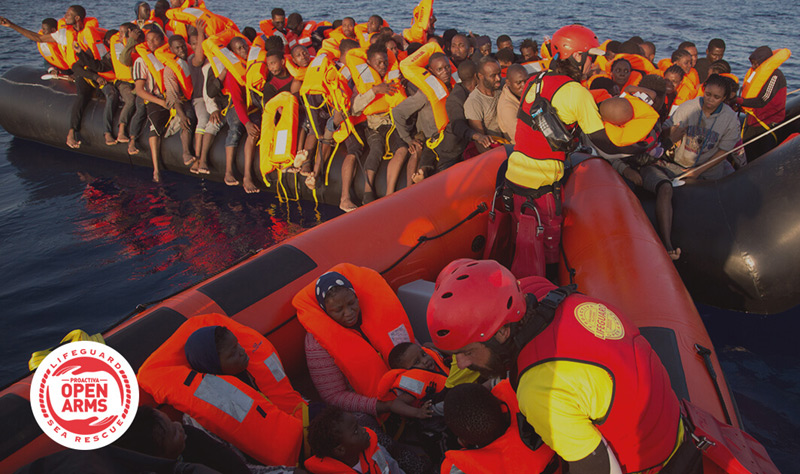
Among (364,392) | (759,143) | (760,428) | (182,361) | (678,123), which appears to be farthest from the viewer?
(759,143)

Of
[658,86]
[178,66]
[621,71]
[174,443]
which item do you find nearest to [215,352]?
[174,443]

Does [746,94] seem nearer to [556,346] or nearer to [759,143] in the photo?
[759,143]

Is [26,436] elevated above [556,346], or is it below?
below

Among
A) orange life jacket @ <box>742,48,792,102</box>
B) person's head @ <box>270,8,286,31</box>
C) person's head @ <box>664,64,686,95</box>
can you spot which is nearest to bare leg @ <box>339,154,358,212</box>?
person's head @ <box>664,64,686,95</box>

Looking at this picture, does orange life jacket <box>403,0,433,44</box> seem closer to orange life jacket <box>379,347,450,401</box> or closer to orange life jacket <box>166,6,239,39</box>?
orange life jacket <box>166,6,239,39</box>

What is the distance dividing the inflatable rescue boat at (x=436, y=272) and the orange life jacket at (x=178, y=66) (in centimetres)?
333

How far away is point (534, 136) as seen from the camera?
271cm

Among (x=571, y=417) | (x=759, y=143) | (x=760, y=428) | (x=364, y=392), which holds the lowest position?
(x=760, y=428)

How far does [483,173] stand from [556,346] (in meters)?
2.17

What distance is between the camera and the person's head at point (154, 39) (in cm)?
530

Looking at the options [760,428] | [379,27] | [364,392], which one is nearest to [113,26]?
[379,27]

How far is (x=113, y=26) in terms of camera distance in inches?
506

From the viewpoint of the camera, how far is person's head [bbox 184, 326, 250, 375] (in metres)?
1.85

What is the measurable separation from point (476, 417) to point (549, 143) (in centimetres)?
164
